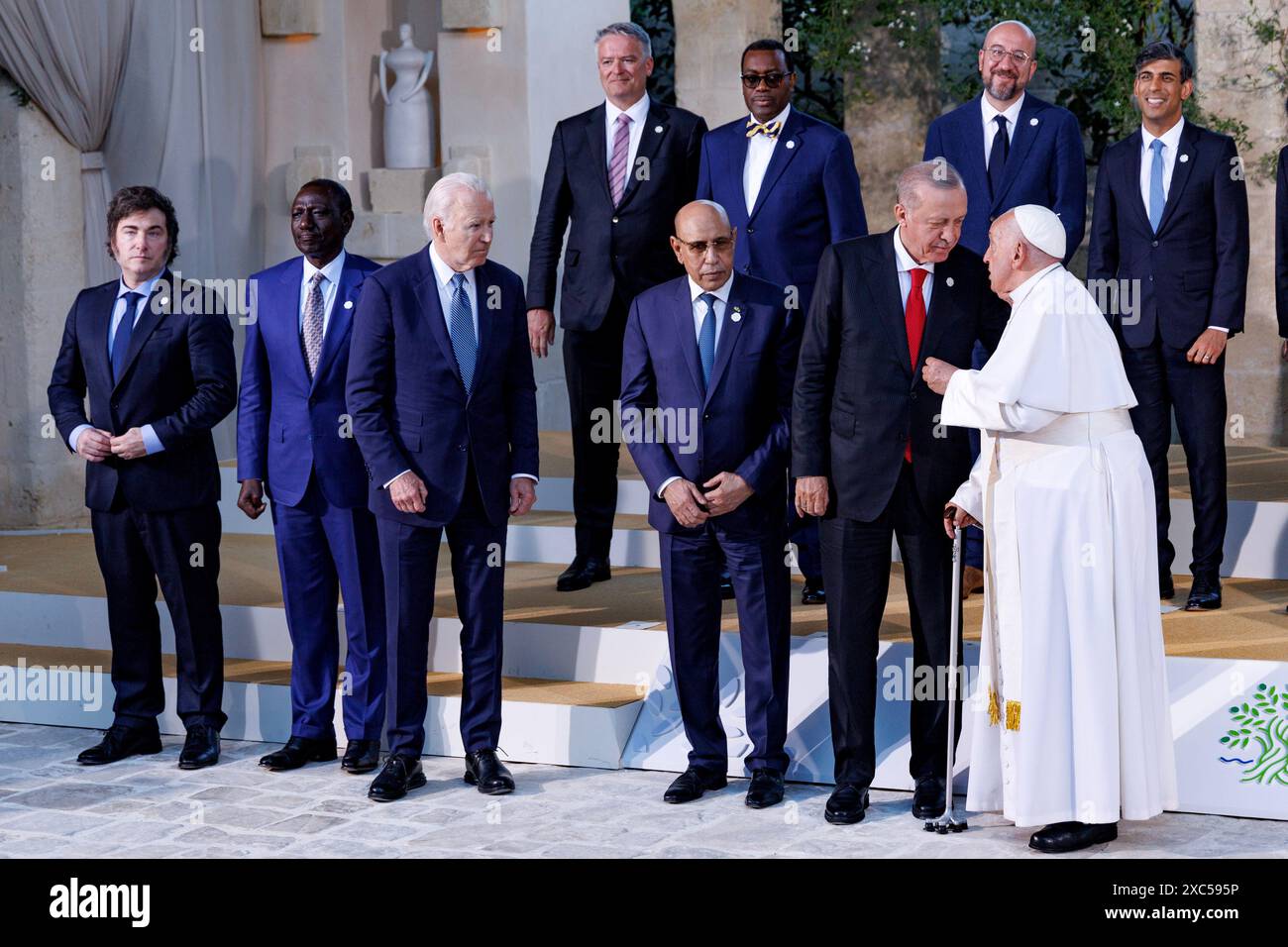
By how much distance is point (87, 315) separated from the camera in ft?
20.0

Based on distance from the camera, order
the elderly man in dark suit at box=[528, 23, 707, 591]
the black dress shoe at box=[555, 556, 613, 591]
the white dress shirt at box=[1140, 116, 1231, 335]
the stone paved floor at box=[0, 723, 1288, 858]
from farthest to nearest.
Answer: the black dress shoe at box=[555, 556, 613, 591], the elderly man in dark suit at box=[528, 23, 707, 591], the white dress shirt at box=[1140, 116, 1231, 335], the stone paved floor at box=[0, 723, 1288, 858]

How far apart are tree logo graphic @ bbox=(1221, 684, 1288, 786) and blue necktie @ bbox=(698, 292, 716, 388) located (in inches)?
73.5

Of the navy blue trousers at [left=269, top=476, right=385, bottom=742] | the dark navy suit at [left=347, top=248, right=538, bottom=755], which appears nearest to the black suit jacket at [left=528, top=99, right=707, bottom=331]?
the dark navy suit at [left=347, top=248, right=538, bottom=755]

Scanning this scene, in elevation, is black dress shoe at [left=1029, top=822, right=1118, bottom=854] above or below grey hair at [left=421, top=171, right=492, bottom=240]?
below

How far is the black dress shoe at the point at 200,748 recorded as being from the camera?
604cm

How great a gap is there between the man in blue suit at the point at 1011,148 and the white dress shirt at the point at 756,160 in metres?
0.53

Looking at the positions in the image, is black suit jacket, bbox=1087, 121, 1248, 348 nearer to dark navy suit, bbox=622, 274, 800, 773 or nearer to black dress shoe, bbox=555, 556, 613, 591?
dark navy suit, bbox=622, 274, 800, 773

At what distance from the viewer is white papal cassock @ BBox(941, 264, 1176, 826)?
4.87m

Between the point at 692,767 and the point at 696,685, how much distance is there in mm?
259

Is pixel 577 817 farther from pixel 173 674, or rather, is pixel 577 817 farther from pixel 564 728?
pixel 173 674

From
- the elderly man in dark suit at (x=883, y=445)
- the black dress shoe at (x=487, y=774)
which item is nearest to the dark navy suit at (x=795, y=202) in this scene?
the elderly man in dark suit at (x=883, y=445)

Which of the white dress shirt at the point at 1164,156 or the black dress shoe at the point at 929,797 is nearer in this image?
the black dress shoe at the point at 929,797

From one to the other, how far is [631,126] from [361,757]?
2.46m

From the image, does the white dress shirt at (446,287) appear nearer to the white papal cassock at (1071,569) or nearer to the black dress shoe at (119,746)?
the white papal cassock at (1071,569)
